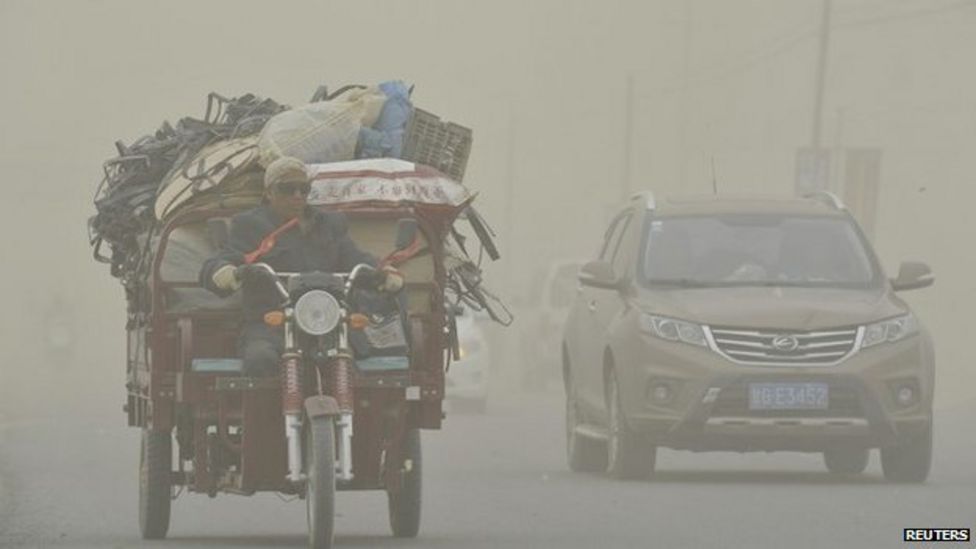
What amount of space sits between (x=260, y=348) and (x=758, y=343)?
18.0ft

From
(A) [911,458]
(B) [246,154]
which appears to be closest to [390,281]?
(B) [246,154]

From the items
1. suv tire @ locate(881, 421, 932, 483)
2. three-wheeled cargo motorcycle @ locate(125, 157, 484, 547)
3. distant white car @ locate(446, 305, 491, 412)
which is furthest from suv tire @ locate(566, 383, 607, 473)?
distant white car @ locate(446, 305, 491, 412)

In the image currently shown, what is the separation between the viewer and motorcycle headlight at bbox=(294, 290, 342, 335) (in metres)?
11.8

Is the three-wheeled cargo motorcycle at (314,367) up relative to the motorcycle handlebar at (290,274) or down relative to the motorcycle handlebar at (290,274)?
down

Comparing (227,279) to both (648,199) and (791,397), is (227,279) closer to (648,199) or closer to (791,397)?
(791,397)

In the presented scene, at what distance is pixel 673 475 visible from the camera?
18.2 meters

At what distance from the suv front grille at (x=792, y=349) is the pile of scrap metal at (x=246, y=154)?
3133 millimetres

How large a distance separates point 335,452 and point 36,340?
166 ft

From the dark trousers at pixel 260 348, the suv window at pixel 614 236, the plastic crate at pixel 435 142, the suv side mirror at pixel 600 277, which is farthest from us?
the suv window at pixel 614 236

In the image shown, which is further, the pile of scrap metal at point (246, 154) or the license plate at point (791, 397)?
the license plate at point (791, 397)

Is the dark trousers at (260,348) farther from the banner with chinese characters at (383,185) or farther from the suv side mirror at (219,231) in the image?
the banner with chinese characters at (383,185)

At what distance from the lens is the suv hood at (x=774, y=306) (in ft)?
55.9

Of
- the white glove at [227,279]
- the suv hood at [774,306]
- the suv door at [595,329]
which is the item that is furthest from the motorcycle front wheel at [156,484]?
the suv door at [595,329]

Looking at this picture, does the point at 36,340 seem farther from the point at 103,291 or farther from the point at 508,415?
the point at 508,415
